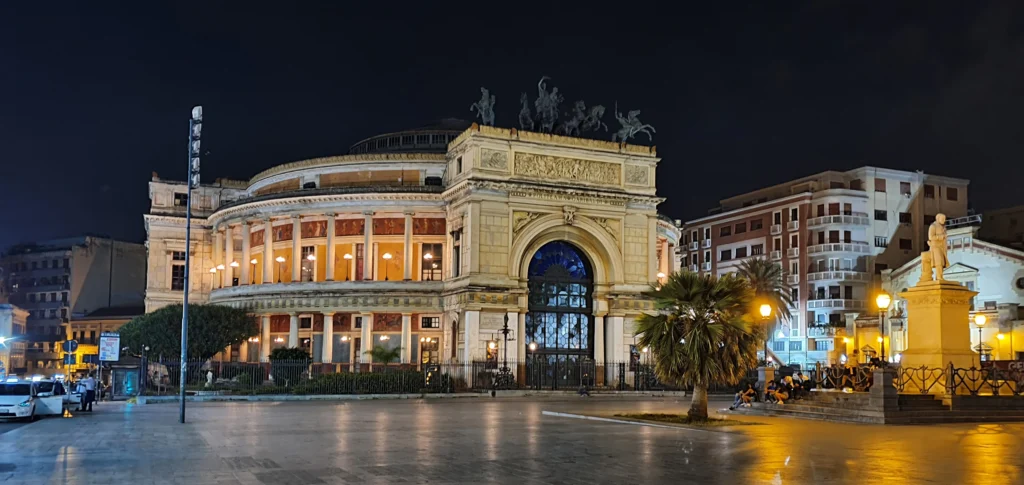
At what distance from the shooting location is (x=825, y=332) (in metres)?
82.2

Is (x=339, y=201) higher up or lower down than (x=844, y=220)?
lower down

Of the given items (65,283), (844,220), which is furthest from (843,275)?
(65,283)

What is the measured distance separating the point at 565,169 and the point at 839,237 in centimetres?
3227

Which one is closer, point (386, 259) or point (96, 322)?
point (386, 259)

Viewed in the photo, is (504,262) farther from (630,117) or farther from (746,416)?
(746,416)

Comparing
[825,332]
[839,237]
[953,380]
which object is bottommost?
[953,380]

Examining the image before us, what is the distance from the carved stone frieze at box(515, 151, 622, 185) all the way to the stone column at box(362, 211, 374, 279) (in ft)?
39.4

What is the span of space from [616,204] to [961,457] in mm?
45067

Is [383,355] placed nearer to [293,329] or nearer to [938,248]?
[293,329]

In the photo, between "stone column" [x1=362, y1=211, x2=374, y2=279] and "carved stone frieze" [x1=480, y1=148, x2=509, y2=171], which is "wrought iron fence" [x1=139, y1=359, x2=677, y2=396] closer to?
"stone column" [x1=362, y1=211, x2=374, y2=279]

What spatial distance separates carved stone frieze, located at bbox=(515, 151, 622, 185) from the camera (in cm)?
6109

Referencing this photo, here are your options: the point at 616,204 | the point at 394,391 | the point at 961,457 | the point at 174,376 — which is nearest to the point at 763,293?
the point at 616,204

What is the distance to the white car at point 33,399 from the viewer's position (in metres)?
32.1

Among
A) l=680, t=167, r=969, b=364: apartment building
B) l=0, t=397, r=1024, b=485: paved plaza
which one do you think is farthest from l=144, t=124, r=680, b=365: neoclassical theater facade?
l=0, t=397, r=1024, b=485: paved plaza
